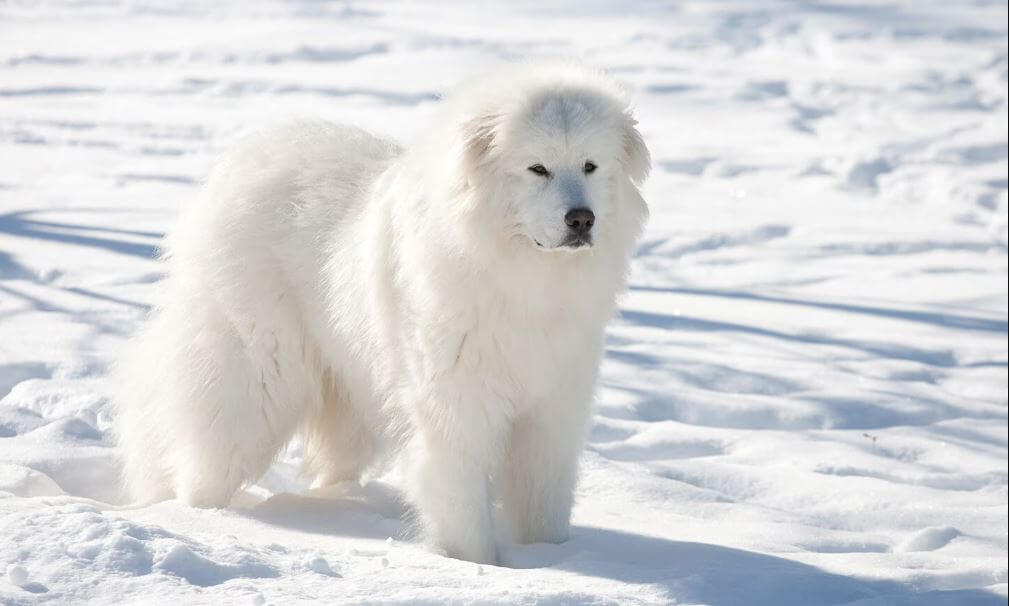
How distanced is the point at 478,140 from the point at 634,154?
601 mm

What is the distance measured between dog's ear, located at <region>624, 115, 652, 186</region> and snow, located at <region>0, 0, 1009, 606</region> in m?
1.41

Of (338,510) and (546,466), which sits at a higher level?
(546,466)

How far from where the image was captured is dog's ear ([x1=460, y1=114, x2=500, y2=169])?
454cm

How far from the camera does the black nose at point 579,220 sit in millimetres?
4348

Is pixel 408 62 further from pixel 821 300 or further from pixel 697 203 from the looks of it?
pixel 821 300

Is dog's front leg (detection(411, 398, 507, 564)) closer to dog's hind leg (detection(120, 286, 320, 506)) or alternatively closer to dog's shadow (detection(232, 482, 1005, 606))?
dog's shadow (detection(232, 482, 1005, 606))

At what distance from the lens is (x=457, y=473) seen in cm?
465

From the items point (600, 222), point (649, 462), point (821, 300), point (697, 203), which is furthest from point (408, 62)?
point (600, 222)

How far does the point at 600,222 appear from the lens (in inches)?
181

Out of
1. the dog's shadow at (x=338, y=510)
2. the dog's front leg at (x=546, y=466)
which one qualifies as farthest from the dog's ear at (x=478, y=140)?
the dog's shadow at (x=338, y=510)

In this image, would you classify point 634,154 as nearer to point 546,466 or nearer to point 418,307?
point 418,307

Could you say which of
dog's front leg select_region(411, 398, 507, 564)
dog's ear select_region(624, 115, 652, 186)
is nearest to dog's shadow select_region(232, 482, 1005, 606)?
dog's front leg select_region(411, 398, 507, 564)

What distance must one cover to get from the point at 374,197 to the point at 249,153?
2.53ft

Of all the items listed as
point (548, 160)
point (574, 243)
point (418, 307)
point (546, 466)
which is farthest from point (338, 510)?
point (548, 160)
